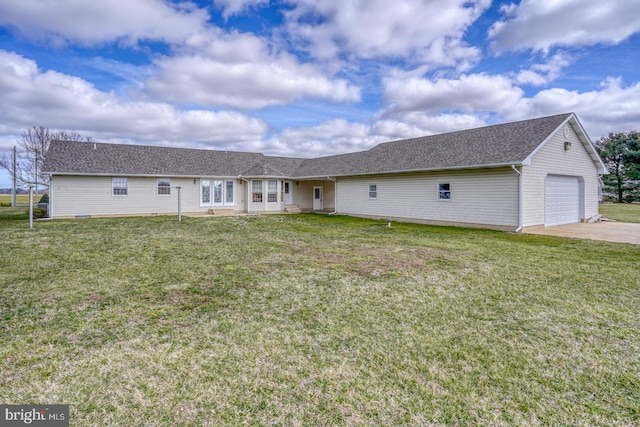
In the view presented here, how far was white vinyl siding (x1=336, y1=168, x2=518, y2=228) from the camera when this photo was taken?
12.9 m

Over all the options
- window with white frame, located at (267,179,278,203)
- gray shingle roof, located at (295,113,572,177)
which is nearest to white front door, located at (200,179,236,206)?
window with white frame, located at (267,179,278,203)

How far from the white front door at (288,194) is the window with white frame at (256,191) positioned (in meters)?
2.64

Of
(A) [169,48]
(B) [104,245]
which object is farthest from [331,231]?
(A) [169,48]

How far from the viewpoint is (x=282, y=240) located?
10.5 m

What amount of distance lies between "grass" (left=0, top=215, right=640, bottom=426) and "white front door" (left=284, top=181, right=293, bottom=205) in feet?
54.2

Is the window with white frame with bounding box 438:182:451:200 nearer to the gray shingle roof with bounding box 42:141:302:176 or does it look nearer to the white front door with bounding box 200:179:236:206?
the gray shingle roof with bounding box 42:141:302:176

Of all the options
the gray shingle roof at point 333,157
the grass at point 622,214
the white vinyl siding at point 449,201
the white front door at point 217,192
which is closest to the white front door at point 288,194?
the gray shingle roof at point 333,157

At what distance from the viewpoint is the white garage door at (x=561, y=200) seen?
13992 mm

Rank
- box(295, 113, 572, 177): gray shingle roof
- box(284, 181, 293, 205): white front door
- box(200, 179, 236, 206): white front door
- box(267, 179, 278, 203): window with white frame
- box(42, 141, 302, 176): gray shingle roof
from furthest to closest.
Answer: box(284, 181, 293, 205): white front door, box(267, 179, 278, 203): window with white frame, box(200, 179, 236, 206): white front door, box(42, 141, 302, 176): gray shingle roof, box(295, 113, 572, 177): gray shingle roof

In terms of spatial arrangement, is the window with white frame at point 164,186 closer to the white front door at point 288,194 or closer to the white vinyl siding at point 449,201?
the white front door at point 288,194

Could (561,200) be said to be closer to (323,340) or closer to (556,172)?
(556,172)

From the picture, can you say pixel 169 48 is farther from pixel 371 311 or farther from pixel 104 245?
pixel 371 311

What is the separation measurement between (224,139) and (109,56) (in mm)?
23306

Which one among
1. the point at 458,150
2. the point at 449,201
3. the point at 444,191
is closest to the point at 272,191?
the point at 444,191
